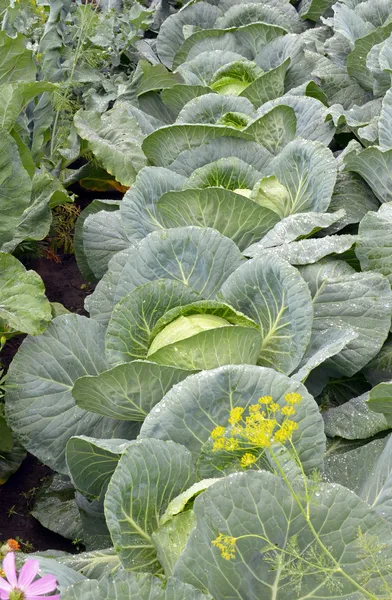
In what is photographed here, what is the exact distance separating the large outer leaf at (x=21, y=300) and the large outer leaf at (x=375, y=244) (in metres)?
1.23

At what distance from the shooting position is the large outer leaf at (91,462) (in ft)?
6.86

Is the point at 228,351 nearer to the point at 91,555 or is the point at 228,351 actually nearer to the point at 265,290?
the point at 265,290

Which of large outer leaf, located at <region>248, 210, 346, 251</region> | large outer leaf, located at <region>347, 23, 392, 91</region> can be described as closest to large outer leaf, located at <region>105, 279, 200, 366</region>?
large outer leaf, located at <region>248, 210, 346, 251</region>

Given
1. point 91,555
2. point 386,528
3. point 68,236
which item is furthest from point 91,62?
point 386,528

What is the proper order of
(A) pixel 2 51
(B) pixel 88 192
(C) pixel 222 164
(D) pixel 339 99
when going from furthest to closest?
(B) pixel 88 192
(D) pixel 339 99
(A) pixel 2 51
(C) pixel 222 164

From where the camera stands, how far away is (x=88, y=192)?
4.89 m

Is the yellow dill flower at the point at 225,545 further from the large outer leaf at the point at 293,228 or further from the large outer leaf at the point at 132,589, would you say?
the large outer leaf at the point at 293,228

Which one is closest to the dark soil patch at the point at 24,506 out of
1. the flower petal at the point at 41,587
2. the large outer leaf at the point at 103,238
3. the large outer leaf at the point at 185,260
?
the large outer leaf at the point at 103,238

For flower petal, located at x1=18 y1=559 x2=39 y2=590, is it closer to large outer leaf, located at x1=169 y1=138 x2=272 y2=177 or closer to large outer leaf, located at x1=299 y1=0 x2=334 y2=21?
large outer leaf, located at x1=169 y1=138 x2=272 y2=177

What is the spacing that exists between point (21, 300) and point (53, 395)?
22.7 inches

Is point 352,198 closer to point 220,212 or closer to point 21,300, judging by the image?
point 220,212

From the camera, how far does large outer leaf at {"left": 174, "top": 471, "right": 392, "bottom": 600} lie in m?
1.53

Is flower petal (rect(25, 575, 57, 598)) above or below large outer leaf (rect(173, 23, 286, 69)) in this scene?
below

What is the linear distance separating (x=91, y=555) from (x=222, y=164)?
1.66 m
